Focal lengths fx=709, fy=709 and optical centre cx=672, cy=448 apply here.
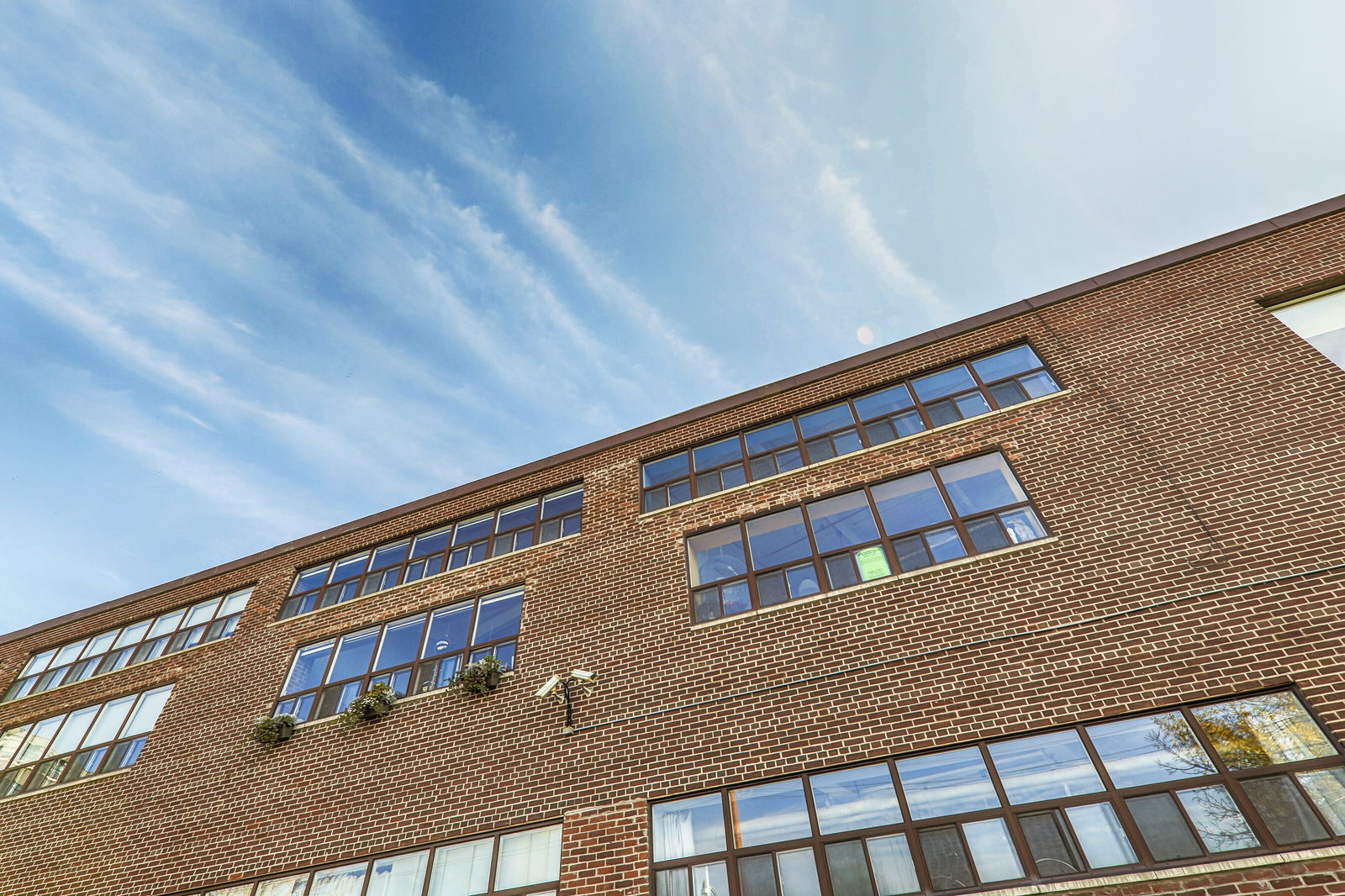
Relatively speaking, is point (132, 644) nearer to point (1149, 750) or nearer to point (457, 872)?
point (457, 872)

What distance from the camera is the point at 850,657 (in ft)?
32.6

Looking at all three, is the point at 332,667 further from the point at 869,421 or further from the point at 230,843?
the point at 869,421

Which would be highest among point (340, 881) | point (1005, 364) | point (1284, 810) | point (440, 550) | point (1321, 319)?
point (1005, 364)

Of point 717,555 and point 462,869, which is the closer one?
point 462,869

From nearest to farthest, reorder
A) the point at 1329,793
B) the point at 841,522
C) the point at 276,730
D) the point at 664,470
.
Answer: the point at 1329,793, the point at 841,522, the point at 276,730, the point at 664,470

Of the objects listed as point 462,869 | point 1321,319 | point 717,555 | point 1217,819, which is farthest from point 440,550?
point 1321,319

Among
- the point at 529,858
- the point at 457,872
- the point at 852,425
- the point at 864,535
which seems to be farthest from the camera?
the point at 852,425

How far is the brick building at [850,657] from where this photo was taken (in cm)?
794

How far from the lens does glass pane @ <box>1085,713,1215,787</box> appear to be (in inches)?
302

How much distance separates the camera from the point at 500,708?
1168 cm

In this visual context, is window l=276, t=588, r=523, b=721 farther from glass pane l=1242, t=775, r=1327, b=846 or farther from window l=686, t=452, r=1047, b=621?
glass pane l=1242, t=775, r=1327, b=846

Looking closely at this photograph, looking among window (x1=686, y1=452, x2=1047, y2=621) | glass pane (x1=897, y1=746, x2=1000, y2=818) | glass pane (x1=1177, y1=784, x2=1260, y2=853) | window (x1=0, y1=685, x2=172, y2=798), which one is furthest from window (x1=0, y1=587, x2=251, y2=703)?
glass pane (x1=1177, y1=784, x2=1260, y2=853)

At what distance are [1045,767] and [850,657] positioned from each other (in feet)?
8.63

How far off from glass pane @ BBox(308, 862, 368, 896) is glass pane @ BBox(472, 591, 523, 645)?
3.86 meters
